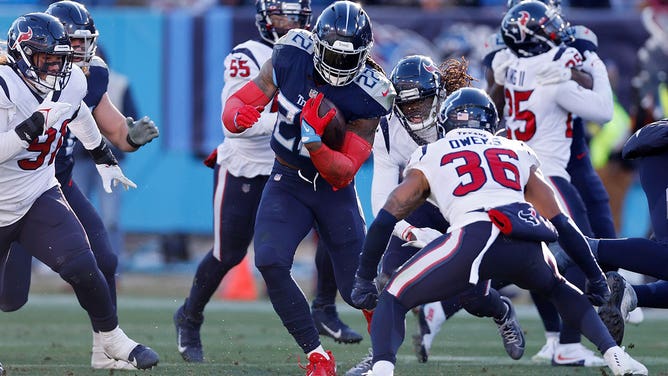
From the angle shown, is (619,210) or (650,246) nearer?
(650,246)

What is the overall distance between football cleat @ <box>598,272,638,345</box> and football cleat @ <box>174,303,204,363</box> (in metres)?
2.21

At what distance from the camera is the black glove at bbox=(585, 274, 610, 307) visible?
546cm

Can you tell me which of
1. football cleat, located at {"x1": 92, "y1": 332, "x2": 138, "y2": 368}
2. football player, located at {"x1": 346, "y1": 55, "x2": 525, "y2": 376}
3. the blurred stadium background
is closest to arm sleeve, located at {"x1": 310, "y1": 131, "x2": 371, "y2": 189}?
football player, located at {"x1": 346, "y1": 55, "x2": 525, "y2": 376}

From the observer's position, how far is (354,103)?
5.78 metres

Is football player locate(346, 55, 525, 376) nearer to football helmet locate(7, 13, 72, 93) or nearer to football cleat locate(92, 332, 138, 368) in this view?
football cleat locate(92, 332, 138, 368)

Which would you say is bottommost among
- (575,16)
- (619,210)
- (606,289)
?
(619,210)

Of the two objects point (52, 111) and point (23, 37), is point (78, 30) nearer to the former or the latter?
point (23, 37)

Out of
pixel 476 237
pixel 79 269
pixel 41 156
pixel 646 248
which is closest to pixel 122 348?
pixel 79 269

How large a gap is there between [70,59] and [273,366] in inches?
72.8

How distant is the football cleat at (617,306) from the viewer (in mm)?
5590

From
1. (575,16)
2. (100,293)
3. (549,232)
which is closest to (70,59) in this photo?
(100,293)

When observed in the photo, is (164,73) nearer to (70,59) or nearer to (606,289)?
(70,59)

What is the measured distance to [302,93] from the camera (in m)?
5.81

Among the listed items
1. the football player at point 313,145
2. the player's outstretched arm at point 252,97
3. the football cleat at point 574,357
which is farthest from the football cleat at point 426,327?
the player's outstretched arm at point 252,97
